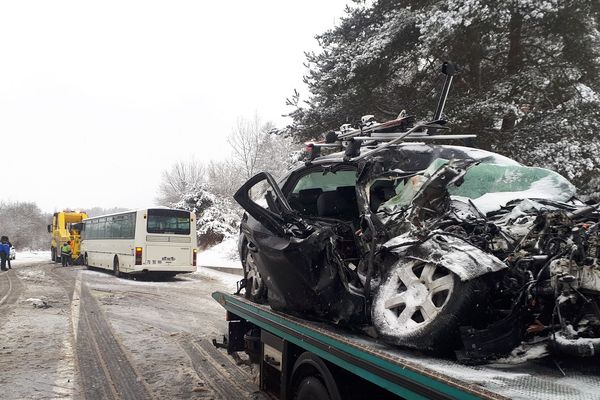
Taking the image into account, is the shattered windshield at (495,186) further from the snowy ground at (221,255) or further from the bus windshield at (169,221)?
the snowy ground at (221,255)

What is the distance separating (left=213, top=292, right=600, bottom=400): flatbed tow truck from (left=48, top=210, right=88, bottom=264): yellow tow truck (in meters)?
27.0

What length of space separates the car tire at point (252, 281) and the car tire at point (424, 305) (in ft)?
7.36

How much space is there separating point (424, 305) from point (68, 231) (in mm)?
30909

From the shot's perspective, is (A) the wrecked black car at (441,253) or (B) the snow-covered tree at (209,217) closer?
(A) the wrecked black car at (441,253)

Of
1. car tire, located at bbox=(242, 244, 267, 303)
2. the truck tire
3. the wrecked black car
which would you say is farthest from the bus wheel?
the truck tire

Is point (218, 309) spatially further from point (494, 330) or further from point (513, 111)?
point (494, 330)

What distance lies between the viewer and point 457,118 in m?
11.9

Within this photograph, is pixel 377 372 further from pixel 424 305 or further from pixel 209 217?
pixel 209 217

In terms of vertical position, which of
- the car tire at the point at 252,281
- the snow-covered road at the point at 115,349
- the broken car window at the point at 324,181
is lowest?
the snow-covered road at the point at 115,349

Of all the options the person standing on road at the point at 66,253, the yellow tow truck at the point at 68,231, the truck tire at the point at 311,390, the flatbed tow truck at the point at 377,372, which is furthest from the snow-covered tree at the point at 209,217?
the truck tire at the point at 311,390

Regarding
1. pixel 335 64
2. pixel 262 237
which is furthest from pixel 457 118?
pixel 262 237

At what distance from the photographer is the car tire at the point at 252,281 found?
5.07m

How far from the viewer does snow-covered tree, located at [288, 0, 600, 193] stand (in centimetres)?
1112

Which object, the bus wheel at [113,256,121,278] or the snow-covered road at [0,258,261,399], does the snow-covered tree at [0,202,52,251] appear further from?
the snow-covered road at [0,258,261,399]
